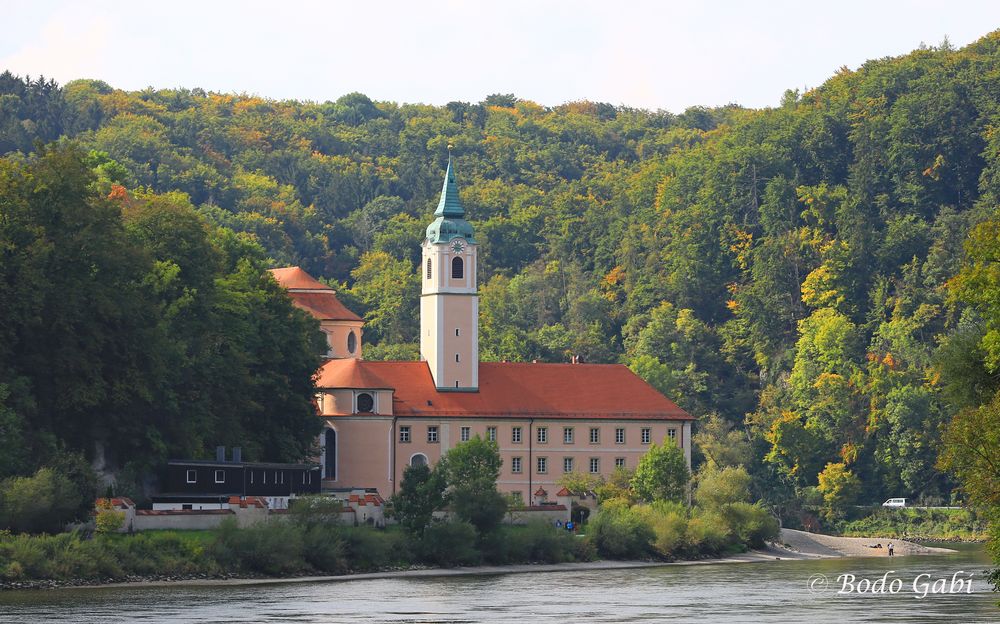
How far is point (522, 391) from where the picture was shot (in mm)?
116250

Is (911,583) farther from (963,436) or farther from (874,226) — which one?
(874,226)

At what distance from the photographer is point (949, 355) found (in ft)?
204

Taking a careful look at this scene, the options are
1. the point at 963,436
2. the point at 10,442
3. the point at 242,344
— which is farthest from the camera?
the point at 242,344

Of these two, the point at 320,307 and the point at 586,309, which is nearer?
the point at 320,307

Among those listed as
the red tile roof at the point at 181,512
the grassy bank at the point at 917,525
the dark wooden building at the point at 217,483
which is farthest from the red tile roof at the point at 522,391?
the red tile roof at the point at 181,512

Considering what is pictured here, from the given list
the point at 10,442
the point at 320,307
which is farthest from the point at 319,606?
the point at 320,307

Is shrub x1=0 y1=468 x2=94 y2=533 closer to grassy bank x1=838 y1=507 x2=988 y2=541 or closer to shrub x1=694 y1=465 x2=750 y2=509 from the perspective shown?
shrub x1=694 y1=465 x2=750 y2=509

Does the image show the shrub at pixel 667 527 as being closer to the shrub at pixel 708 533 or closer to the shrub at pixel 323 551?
the shrub at pixel 708 533

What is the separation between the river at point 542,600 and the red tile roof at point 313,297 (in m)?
36.7

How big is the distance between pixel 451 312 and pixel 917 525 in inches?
1253

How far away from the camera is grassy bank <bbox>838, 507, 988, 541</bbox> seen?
4862 inches

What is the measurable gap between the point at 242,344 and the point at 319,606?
30065 millimetres

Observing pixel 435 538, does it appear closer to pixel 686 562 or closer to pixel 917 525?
pixel 686 562

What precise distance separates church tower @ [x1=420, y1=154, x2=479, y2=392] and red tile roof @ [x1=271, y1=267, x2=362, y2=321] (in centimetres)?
600
